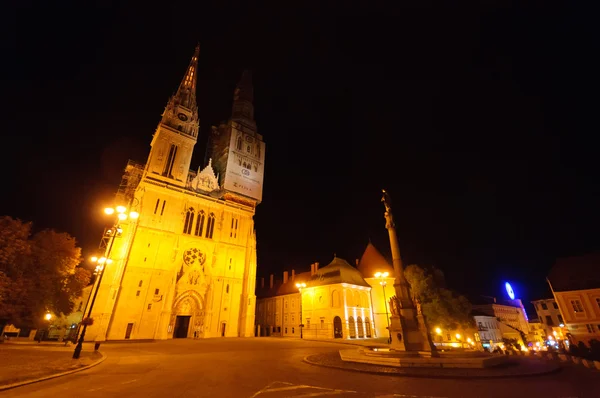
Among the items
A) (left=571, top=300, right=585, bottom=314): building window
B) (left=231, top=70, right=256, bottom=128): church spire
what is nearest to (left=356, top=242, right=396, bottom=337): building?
(left=571, top=300, right=585, bottom=314): building window

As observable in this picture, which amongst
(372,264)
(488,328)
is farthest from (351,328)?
(488,328)

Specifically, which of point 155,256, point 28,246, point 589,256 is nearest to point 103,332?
point 155,256

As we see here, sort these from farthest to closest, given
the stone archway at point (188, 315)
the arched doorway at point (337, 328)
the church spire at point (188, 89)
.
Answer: the church spire at point (188, 89) → the arched doorway at point (337, 328) → the stone archway at point (188, 315)

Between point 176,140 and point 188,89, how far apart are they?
13507 mm

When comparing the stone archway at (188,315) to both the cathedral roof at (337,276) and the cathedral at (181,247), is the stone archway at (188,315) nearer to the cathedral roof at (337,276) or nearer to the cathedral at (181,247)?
the cathedral at (181,247)

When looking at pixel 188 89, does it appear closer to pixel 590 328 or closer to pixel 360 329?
pixel 360 329

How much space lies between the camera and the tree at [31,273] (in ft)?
60.8

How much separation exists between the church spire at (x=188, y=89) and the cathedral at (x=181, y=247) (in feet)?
0.73

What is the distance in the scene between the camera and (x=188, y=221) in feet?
119

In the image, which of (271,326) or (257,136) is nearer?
(271,326)

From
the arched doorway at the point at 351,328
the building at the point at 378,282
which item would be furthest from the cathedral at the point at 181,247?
the building at the point at 378,282

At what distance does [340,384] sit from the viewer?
7.23m

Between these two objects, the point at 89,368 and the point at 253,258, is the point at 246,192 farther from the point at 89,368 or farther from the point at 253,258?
the point at 89,368

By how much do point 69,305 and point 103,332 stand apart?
410 centimetres
